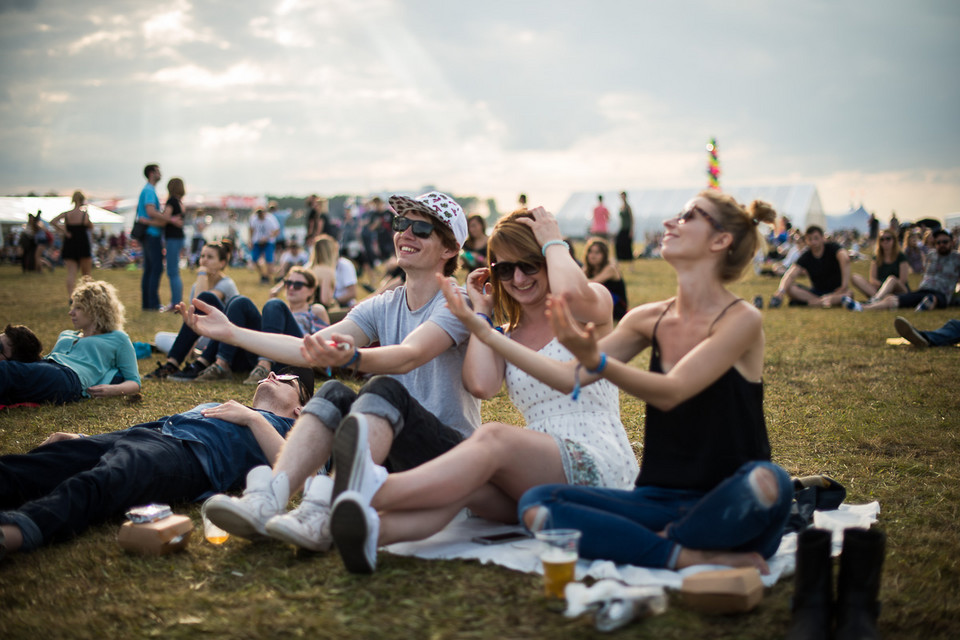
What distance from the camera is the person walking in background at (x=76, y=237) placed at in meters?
13.2

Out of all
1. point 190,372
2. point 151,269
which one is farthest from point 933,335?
point 151,269

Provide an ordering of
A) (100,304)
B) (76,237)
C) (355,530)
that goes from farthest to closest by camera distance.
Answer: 1. (76,237)
2. (100,304)
3. (355,530)

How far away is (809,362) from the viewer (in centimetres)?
794

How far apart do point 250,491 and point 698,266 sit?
6.62ft

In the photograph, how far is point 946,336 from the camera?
8367 millimetres

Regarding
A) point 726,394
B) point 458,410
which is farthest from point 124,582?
point 726,394

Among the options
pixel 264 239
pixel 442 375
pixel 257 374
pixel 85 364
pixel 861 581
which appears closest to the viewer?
pixel 861 581

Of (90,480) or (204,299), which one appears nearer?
(90,480)

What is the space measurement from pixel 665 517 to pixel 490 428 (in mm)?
746

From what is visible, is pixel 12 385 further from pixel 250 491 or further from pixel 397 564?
pixel 397 564

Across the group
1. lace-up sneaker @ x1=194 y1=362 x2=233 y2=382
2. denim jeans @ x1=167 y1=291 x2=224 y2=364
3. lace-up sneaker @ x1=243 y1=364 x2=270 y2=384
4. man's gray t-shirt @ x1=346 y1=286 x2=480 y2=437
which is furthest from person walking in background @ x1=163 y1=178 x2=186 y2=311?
man's gray t-shirt @ x1=346 y1=286 x2=480 y2=437

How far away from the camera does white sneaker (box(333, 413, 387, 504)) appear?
2.70 meters

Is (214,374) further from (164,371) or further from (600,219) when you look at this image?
(600,219)

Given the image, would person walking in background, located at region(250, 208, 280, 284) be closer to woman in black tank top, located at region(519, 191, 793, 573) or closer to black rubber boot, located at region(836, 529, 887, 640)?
woman in black tank top, located at region(519, 191, 793, 573)
